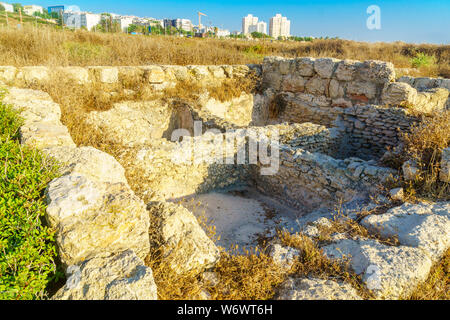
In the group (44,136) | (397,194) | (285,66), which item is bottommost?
(397,194)

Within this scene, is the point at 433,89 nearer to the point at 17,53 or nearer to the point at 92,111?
the point at 92,111

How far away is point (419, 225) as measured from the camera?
8.79ft

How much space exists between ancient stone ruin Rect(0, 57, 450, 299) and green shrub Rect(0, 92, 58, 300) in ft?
0.30

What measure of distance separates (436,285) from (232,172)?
363cm

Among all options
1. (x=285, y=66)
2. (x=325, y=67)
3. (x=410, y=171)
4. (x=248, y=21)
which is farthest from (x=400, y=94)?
(x=248, y=21)

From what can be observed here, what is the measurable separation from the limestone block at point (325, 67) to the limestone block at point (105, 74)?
5.35 m

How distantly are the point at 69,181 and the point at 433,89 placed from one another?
25.7 feet

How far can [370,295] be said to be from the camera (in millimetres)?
2010

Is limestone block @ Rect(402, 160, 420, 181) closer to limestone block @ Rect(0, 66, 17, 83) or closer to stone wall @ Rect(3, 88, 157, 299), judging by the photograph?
stone wall @ Rect(3, 88, 157, 299)

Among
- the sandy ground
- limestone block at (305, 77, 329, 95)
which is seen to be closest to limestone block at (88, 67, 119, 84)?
the sandy ground

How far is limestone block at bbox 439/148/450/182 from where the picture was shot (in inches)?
133

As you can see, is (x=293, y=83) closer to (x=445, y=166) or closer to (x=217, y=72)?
(x=217, y=72)

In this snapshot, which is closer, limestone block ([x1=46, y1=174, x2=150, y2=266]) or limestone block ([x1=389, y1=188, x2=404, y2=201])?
limestone block ([x1=46, y1=174, x2=150, y2=266])
